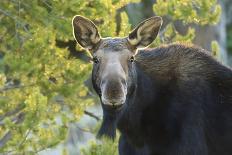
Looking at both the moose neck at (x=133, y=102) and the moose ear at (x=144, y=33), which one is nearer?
Result: the moose neck at (x=133, y=102)

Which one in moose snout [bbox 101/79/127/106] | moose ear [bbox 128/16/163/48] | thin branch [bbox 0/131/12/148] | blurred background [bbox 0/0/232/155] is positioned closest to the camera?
moose snout [bbox 101/79/127/106]

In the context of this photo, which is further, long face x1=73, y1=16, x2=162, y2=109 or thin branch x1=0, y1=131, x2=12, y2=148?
thin branch x1=0, y1=131, x2=12, y2=148

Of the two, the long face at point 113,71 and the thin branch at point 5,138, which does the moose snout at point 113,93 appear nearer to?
the long face at point 113,71

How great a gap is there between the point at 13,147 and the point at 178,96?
78.9 inches

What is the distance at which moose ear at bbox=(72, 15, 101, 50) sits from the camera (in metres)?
9.31

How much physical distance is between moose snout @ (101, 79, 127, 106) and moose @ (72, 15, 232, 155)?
404 millimetres

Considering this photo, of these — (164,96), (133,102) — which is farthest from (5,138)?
(164,96)

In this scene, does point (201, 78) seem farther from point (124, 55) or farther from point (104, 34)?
point (104, 34)

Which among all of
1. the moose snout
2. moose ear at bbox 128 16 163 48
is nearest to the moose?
moose ear at bbox 128 16 163 48

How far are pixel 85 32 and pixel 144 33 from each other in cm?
59

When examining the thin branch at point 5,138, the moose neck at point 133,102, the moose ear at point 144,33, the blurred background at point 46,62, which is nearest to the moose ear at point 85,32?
the moose ear at point 144,33

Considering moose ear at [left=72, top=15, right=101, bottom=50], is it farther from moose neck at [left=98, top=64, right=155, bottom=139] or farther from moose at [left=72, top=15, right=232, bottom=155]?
moose neck at [left=98, top=64, right=155, bottom=139]

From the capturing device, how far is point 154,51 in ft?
31.8

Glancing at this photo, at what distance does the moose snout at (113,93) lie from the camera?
27.7 ft
